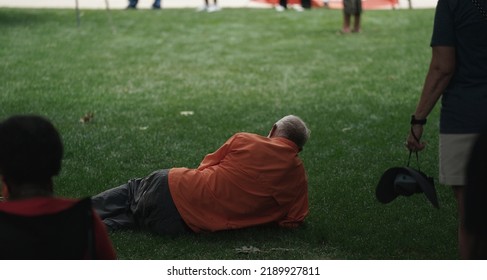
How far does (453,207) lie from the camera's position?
23.4 feet

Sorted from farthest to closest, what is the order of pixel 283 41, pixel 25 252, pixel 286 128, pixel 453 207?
1. pixel 283 41
2. pixel 453 207
3. pixel 286 128
4. pixel 25 252

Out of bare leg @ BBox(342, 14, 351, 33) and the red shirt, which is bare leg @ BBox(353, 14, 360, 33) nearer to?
bare leg @ BBox(342, 14, 351, 33)

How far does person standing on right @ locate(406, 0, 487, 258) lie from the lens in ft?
16.1

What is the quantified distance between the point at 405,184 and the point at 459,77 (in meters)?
0.65

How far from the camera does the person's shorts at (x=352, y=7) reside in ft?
57.5

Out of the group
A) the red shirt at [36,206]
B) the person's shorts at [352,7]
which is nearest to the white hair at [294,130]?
the red shirt at [36,206]

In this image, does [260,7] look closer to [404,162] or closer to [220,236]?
[404,162]

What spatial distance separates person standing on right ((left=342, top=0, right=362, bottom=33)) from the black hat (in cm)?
A: 1284

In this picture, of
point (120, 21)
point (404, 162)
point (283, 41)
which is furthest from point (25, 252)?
point (120, 21)

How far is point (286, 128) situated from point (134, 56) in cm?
922

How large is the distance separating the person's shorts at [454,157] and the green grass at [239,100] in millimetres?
1110

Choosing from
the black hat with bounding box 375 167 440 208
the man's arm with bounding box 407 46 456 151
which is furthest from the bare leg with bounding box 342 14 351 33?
the black hat with bounding box 375 167 440 208

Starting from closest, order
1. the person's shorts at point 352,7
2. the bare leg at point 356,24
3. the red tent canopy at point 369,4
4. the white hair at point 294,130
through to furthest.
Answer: the white hair at point 294,130
the person's shorts at point 352,7
the bare leg at point 356,24
the red tent canopy at point 369,4

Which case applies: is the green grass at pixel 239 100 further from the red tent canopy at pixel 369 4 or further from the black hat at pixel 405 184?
the red tent canopy at pixel 369 4
